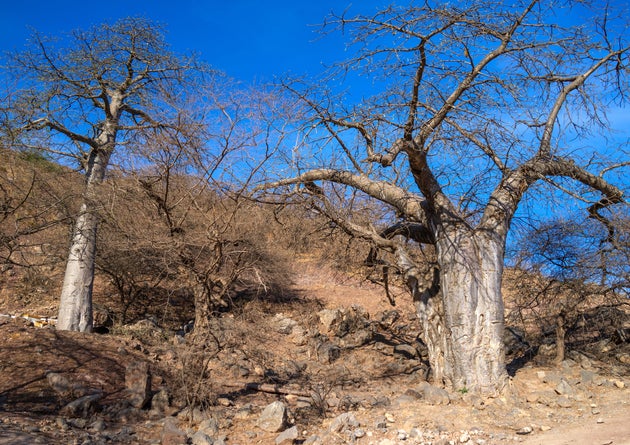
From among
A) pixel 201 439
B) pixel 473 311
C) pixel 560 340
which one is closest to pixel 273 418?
pixel 201 439

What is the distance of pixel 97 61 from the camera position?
30.3 ft

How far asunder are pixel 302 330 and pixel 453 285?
15.7 ft

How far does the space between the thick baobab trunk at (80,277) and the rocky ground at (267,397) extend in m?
0.50

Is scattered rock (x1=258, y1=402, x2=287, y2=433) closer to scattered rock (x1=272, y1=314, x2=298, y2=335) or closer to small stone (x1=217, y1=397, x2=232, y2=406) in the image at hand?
small stone (x1=217, y1=397, x2=232, y2=406)

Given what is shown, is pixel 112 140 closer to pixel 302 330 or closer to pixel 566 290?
pixel 302 330

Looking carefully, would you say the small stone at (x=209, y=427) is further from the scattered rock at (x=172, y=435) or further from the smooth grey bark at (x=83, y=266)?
the smooth grey bark at (x=83, y=266)

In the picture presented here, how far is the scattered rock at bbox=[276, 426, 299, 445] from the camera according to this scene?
17.0 feet

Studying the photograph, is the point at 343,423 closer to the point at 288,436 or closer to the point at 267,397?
the point at 288,436

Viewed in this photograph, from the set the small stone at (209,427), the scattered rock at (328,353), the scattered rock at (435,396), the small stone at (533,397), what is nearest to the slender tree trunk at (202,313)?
the small stone at (209,427)

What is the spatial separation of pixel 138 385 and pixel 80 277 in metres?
3.26

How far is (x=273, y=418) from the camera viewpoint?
564 cm

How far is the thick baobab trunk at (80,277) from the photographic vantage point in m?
8.62

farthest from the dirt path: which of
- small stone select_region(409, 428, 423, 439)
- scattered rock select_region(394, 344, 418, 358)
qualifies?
scattered rock select_region(394, 344, 418, 358)

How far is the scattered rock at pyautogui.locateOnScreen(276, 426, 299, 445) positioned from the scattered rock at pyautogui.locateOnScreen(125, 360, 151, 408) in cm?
162
